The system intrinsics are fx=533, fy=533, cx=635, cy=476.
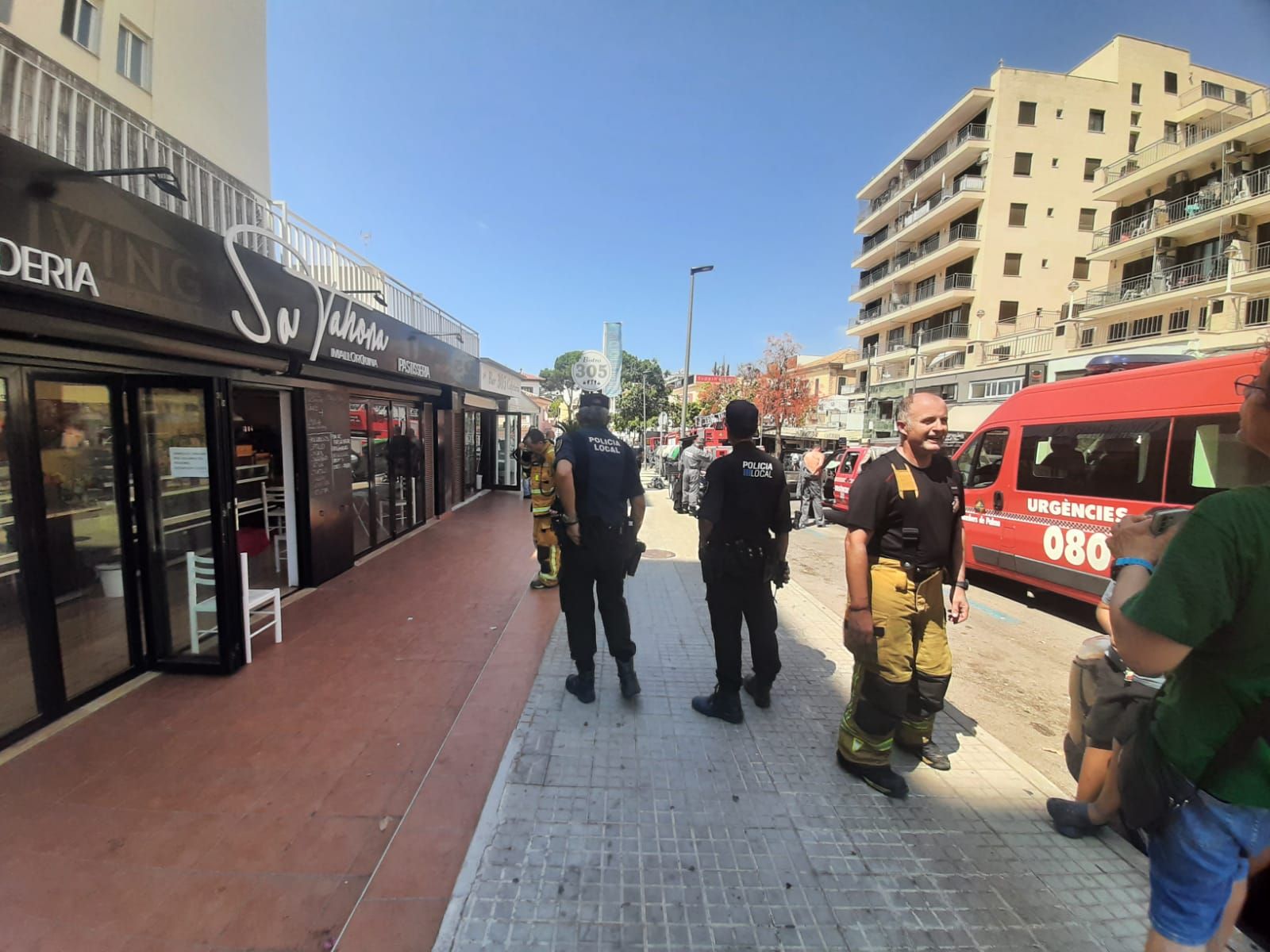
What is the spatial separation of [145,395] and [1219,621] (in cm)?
546

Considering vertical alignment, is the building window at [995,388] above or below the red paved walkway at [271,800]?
above

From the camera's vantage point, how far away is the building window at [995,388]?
69.8ft

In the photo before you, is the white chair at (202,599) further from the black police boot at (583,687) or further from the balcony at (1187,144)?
the balcony at (1187,144)

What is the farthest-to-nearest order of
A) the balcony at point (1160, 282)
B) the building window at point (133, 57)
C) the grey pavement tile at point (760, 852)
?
the balcony at point (1160, 282), the building window at point (133, 57), the grey pavement tile at point (760, 852)

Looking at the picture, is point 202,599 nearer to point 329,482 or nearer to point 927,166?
point 329,482

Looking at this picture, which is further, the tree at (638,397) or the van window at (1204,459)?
the tree at (638,397)

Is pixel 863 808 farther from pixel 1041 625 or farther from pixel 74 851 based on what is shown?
pixel 1041 625

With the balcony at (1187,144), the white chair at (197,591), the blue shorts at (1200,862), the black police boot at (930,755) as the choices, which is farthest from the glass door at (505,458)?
the balcony at (1187,144)

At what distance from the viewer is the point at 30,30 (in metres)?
7.57

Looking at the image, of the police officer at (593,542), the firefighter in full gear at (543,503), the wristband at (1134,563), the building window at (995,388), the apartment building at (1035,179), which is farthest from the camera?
the apartment building at (1035,179)

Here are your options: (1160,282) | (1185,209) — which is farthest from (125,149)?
(1185,209)

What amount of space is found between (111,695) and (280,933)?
279cm

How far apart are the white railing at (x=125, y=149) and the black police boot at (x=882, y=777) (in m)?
5.11

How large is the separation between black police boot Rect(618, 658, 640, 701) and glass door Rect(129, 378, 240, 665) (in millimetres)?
2935
